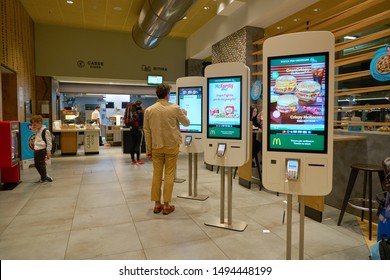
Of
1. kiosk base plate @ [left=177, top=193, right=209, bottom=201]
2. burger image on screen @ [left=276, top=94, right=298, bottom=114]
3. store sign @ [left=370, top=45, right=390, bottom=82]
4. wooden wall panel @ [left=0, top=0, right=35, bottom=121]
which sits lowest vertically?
kiosk base plate @ [left=177, top=193, right=209, bottom=201]

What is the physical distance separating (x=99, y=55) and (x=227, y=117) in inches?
329

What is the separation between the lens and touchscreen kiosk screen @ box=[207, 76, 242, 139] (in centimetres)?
310

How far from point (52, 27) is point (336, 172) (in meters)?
9.68

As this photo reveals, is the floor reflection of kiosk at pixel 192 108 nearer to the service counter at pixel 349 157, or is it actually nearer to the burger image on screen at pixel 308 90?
the service counter at pixel 349 157

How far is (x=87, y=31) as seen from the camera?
32.5ft

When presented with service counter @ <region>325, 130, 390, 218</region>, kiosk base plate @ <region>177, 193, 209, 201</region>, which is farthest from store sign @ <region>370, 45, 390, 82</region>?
kiosk base plate @ <region>177, 193, 209, 201</region>

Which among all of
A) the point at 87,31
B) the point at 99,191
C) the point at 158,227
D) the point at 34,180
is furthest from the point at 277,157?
the point at 87,31

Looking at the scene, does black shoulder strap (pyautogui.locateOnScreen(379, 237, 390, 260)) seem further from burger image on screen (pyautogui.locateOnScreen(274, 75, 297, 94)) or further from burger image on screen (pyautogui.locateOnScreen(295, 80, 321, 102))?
burger image on screen (pyautogui.locateOnScreen(274, 75, 297, 94))

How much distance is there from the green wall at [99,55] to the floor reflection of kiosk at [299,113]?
905cm

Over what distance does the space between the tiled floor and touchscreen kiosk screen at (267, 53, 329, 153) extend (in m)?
1.19

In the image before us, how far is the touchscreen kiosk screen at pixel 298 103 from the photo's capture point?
2.02m

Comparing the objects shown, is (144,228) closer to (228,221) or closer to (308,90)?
(228,221)

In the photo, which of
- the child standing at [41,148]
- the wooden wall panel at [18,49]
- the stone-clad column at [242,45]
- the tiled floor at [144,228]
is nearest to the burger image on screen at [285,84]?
the tiled floor at [144,228]

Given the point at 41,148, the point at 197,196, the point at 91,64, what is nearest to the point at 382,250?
the point at 197,196
